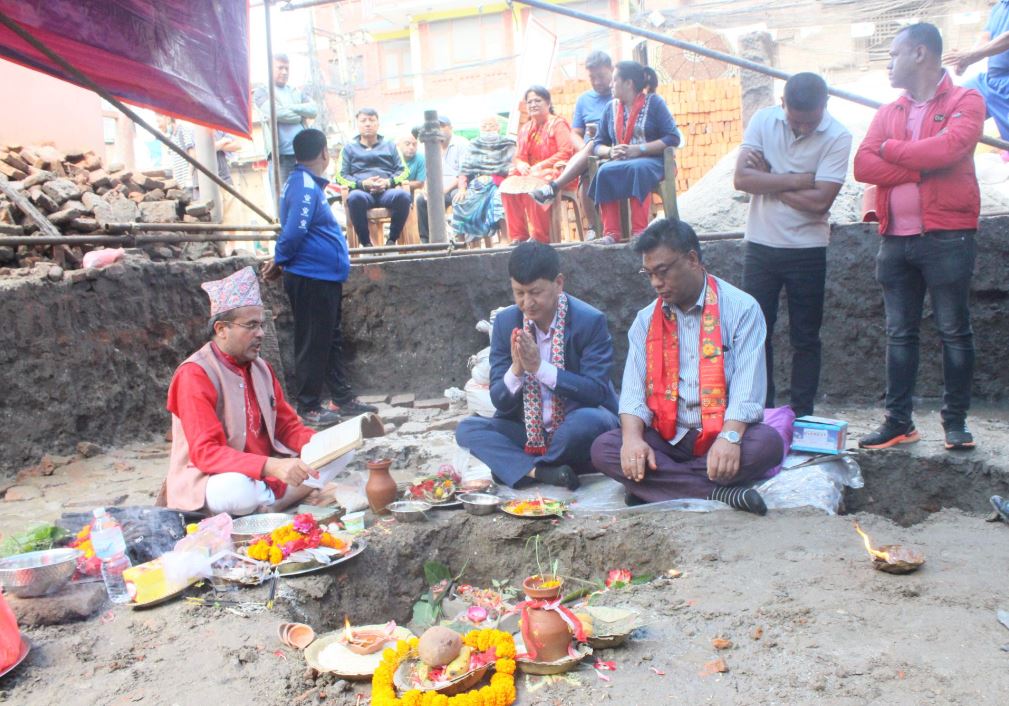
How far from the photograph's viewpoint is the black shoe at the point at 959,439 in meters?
4.48

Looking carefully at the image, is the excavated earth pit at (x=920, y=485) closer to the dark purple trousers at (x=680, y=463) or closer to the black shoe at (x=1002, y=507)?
the black shoe at (x=1002, y=507)

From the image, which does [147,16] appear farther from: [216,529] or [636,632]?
[636,632]

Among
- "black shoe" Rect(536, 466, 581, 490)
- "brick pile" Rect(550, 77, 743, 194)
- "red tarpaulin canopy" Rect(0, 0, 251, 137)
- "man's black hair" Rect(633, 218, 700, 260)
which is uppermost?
"brick pile" Rect(550, 77, 743, 194)

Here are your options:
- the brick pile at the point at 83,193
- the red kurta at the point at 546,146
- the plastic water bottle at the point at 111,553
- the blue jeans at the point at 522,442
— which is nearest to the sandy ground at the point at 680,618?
the plastic water bottle at the point at 111,553

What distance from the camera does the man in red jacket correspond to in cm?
423

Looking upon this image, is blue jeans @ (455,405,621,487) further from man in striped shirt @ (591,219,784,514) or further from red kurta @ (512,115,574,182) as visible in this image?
red kurta @ (512,115,574,182)

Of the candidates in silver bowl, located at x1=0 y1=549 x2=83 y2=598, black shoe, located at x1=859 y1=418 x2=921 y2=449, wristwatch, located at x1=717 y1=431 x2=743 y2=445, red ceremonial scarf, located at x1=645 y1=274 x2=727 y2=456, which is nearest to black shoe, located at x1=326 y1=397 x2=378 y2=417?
red ceremonial scarf, located at x1=645 y1=274 x2=727 y2=456

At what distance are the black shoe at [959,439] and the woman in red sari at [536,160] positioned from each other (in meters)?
3.67

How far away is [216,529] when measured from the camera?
12.4 ft

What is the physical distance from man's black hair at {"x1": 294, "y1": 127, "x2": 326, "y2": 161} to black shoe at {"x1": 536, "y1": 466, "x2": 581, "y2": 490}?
2.82 metres

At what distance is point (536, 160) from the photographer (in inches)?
293

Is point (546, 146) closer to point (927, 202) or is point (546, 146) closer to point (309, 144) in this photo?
point (309, 144)

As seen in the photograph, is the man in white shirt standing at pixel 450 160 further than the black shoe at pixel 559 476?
Yes

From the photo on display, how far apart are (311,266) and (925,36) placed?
13.2 feet
